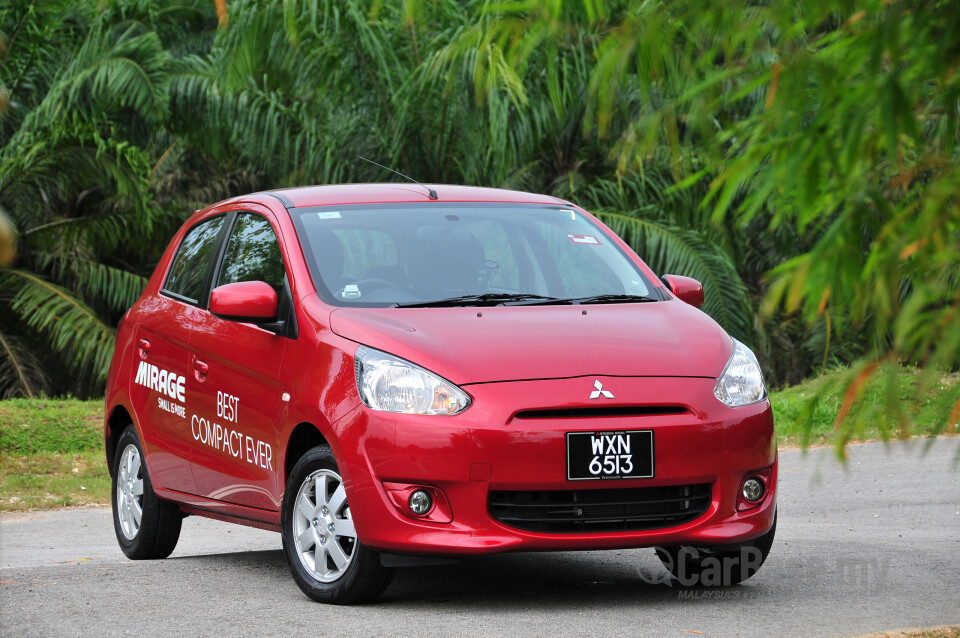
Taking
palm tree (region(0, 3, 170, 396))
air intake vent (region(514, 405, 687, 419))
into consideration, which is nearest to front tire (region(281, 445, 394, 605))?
air intake vent (region(514, 405, 687, 419))

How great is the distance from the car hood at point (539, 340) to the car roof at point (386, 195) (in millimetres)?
1078

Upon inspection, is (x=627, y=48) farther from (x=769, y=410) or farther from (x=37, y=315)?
(x=37, y=315)

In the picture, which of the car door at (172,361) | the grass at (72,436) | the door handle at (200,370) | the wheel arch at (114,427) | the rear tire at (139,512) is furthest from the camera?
the grass at (72,436)

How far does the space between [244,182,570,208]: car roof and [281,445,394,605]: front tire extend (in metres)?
1.59

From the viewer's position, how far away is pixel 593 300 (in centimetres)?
647

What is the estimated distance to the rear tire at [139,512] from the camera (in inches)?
297

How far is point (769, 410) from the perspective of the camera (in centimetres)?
589

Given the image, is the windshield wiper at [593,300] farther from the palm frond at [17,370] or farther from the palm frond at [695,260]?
the palm frond at [17,370]

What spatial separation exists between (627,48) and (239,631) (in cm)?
293

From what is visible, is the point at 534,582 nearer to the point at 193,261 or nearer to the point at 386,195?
the point at 386,195

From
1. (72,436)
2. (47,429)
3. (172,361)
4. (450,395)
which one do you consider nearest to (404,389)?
(450,395)

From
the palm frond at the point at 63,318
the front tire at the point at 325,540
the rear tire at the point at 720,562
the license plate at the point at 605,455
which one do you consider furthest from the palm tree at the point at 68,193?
the license plate at the point at 605,455

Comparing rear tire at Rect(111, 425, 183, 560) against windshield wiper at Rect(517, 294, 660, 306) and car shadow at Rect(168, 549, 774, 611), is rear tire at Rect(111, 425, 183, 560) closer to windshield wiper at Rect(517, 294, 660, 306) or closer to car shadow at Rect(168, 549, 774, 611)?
car shadow at Rect(168, 549, 774, 611)

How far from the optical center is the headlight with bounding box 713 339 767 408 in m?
5.72
